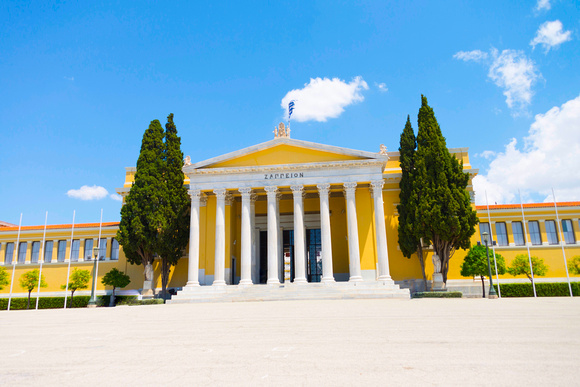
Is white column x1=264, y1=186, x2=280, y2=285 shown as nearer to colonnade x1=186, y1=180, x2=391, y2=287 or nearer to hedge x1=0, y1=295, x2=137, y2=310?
colonnade x1=186, y1=180, x2=391, y2=287

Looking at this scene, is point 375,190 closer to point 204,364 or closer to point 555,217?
point 555,217

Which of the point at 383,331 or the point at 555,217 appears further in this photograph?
the point at 555,217

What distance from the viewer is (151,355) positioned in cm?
745

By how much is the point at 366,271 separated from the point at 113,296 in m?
19.9

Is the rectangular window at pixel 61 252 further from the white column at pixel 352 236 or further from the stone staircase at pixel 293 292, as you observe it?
the white column at pixel 352 236

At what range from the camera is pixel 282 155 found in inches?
1219

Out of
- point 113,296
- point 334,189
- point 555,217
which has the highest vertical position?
point 334,189

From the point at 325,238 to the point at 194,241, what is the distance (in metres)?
9.62

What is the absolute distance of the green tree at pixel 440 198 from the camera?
27.3 metres

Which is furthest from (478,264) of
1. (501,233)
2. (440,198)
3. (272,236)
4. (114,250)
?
(114,250)

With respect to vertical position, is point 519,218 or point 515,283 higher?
point 519,218

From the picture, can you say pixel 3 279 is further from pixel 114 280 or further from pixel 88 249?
pixel 114 280

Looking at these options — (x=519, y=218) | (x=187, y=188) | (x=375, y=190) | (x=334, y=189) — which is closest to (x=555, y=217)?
(x=519, y=218)

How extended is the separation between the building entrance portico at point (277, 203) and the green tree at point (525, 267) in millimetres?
9596
